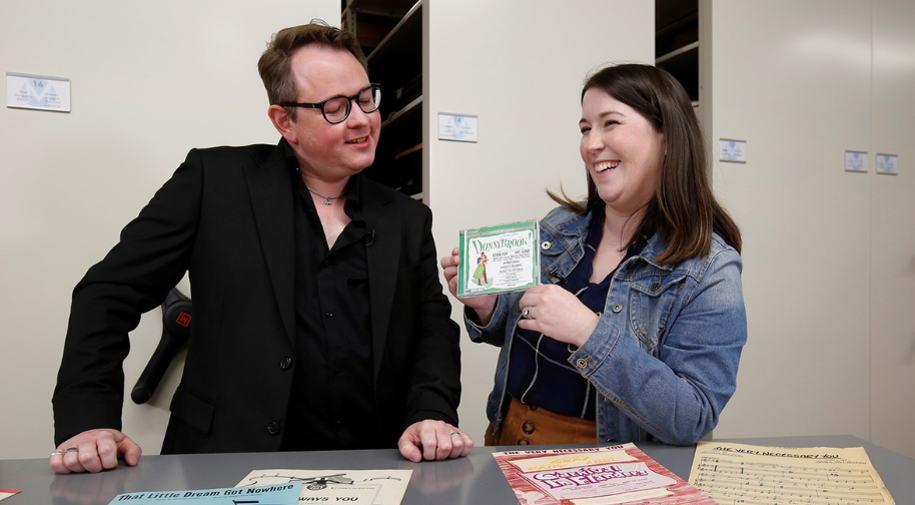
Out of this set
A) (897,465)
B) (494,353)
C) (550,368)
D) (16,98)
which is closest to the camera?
(897,465)

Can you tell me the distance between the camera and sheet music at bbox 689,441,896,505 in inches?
35.8

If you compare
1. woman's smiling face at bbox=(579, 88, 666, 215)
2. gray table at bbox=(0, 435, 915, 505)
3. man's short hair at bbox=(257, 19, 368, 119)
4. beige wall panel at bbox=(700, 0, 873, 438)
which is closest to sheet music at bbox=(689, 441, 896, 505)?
gray table at bbox=(0, 435, 915, 505)

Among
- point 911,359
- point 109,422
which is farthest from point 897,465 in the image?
point 911,359

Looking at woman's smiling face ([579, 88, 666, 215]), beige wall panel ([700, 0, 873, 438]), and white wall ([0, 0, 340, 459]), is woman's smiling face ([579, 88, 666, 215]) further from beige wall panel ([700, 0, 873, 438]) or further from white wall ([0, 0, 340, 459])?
beige wall panel ([700, 0, 873, 438])

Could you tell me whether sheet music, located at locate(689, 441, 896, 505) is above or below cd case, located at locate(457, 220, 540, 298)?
below

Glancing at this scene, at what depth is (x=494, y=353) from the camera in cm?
252

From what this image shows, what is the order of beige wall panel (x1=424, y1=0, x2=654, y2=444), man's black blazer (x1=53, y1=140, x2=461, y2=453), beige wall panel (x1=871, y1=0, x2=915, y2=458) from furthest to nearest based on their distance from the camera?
beige wall panel (x1=871, y1=0, x2=915, y2=458), beige wall panel (x1=424, y1=0, x2=654, y2=444), man's black blazer (x1=53, y1=140, x2=461, y2=453)

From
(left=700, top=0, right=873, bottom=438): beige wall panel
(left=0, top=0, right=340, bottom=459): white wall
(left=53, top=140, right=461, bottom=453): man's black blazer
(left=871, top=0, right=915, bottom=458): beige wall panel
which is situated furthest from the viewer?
(left=871, top=0, right=915, bottom=458): beige wall panel

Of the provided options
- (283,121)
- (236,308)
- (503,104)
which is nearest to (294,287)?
(236,308)

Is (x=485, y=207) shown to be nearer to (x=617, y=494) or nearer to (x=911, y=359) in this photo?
(x=617, y=494)

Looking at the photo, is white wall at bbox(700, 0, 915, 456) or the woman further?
white wall at bbox(700, 0, 915, 456)

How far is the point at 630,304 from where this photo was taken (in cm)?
134

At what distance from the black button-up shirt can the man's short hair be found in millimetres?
248

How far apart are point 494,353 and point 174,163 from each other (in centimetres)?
142
